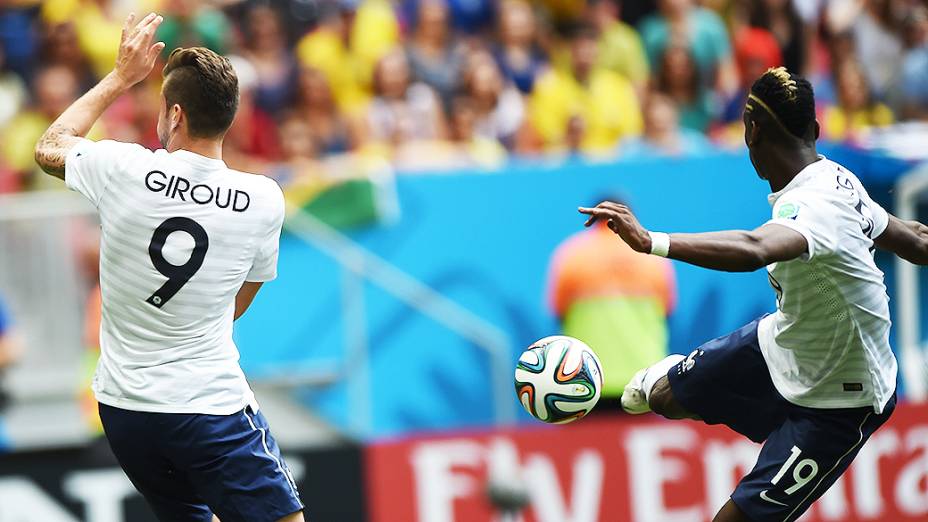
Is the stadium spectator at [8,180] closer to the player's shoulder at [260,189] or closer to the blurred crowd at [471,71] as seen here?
the blurred crowd at [471,71]

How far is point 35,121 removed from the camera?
991 cm

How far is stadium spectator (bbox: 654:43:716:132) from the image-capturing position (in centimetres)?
1155

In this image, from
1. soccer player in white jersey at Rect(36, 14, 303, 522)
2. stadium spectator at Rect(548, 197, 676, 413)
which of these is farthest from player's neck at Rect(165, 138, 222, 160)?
stadium spectator at Rect(548, 197, 676, 413)

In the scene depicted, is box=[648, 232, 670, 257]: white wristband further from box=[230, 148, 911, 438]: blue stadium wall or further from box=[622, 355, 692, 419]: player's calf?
box=[230, 148, 911, 438]: blue stadium wall

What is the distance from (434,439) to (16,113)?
3.81m

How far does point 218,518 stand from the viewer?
5.53 meters

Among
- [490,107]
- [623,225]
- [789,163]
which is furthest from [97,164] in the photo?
[490,107]

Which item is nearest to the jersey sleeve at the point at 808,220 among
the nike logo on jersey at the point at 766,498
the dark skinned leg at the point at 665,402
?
the nike logo on jersey at the point at 766,498

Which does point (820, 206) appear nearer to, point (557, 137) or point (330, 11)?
point (557, 137)

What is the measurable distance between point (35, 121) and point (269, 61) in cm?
188

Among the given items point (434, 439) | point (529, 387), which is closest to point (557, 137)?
point (434, 439)

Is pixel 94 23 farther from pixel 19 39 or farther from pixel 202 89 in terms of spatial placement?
pixel 202 89

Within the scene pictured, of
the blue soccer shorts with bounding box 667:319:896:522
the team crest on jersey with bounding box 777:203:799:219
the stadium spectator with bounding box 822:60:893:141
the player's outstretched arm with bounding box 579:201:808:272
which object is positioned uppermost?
the stadium spectator with bounding box 822:60:893:141

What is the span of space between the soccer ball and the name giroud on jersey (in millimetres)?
1637
